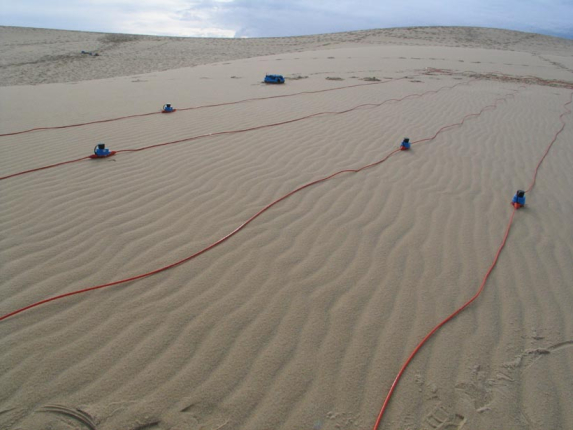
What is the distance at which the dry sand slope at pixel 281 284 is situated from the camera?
186 centimetres

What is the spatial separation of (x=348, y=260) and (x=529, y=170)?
3506 millimetres

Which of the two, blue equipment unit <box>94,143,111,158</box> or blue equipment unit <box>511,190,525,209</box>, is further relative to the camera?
blue equipment unit <box>94,143,111,158</box>

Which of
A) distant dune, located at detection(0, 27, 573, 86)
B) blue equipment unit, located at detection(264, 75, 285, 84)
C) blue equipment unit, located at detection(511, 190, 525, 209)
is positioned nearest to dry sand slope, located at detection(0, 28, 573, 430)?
blue equipment unit, located at detection(511, 190, 525, 209)

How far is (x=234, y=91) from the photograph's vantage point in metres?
9.10

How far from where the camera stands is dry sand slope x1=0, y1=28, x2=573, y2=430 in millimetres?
1864

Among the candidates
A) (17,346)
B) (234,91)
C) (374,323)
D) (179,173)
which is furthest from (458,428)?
(234,91)

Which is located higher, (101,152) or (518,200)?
(101,152)

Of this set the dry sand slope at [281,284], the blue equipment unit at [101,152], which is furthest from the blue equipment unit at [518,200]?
the blue equipment unit at [101,152]

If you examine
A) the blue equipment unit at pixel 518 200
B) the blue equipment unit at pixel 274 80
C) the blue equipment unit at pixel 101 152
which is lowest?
the blue equipment unit at pixel 518 200

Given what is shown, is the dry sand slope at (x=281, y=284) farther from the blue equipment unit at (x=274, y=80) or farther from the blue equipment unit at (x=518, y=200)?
the blue equipment unit at (x=274, y=80)

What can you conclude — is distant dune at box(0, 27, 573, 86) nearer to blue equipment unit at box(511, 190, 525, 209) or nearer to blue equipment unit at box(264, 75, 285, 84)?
blue equipment unit at box(264, 75, 285, 84)

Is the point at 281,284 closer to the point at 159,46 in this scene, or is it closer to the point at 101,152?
the point at 101,152

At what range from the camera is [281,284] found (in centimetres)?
256

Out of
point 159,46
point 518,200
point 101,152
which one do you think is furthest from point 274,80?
point 159,46
